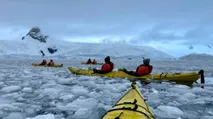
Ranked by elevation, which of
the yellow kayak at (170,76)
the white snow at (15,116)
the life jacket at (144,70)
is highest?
the life jacket at (144,70)

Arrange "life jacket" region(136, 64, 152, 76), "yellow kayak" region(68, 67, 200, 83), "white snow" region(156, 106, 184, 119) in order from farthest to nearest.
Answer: "life jacket" region(136, 64, 152, 76) → "yellow kayak" region(68, 67, 200, 83) → "white snow" region(156, 106, 184, 119)

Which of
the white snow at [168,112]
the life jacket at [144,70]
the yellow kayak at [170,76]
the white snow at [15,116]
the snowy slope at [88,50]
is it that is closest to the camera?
the white snow at [15,116]

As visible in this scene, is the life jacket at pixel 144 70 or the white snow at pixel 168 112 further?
the life jacket at pixel 144 70

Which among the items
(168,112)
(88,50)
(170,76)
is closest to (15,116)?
(168,112)

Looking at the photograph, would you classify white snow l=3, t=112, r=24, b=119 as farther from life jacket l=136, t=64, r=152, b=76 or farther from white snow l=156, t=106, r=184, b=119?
life jacket l=136, t=64, r=152, b=76

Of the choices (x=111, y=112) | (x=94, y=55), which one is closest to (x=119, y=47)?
(x=94, y=55)

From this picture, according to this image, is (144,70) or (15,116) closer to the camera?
(15,116)

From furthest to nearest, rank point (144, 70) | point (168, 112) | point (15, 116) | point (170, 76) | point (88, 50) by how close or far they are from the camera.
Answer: point (88, 50) → point (144, 70) → point (170, 76) → point (168, 112) → point (15, 116)

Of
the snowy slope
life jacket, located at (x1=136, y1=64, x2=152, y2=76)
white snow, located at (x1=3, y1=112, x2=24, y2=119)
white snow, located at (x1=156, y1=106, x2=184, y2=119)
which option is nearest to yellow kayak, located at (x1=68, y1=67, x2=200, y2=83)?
life jacket, located at (x1=136, y1=64, x2=152, y2=76)

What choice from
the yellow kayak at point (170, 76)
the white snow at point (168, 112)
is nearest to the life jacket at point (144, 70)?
the yellow kayak at point (170, 76)

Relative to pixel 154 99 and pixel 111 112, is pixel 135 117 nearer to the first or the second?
pixel 111 112

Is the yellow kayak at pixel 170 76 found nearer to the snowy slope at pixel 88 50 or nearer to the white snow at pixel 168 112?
the white snow at pixel 168 112

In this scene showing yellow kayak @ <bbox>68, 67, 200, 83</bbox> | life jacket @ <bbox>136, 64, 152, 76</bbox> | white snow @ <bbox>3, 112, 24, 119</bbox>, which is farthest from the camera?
life jacket @ <bbox>136, 64, 152, 76</bbox>

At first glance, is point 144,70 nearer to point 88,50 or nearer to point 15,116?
point 15,116
